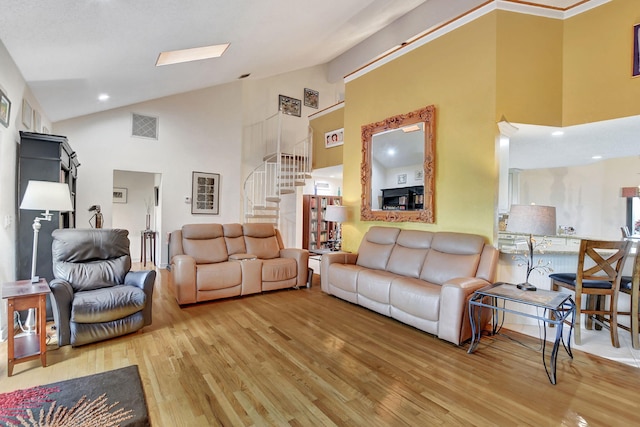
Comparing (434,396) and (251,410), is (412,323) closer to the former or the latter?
(434,396)

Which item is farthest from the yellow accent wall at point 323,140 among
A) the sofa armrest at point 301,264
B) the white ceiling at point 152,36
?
the sofa armrest at point 301,264

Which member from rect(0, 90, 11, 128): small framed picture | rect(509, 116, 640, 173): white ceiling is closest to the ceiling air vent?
rect(0, 90, 11, 128): small framed picture

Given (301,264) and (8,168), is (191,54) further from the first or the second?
(301,264)

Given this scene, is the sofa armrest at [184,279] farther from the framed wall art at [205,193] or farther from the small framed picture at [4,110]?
the framed wall art at [205,193]

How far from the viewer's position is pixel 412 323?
3.13 m

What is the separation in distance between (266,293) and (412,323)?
2.18 metres

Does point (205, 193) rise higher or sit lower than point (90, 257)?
higher

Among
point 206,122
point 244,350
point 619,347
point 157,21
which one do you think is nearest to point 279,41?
point 157,21

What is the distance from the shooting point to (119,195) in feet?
23.0

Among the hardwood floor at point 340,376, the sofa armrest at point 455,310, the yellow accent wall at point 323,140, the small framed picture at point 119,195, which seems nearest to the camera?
the hardwood floor at point 340,376

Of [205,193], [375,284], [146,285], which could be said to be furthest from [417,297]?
[205,193]

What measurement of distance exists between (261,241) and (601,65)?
4746 mm

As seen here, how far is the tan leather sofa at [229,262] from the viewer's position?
12.6 ft

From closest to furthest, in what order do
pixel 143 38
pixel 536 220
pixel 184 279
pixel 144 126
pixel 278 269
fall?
pixel 536 220
pixel 143 38
pixel 184 279
pixel 278 269
pixel 144 126
